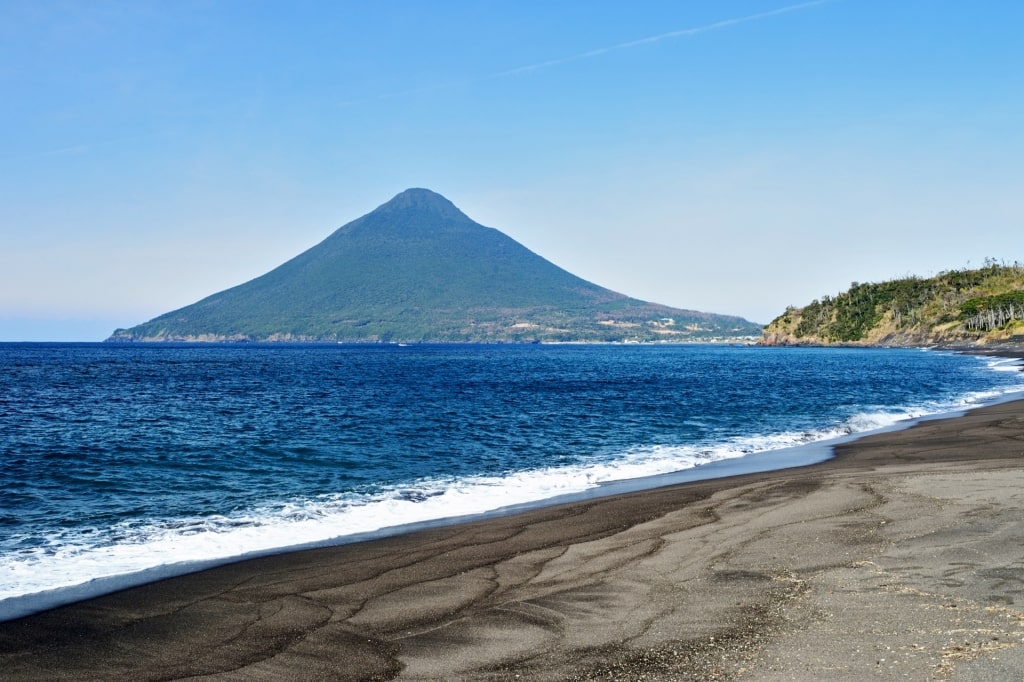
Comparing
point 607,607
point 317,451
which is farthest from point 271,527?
point 317,451

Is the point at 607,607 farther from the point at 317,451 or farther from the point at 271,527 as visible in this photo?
the point at 317,451

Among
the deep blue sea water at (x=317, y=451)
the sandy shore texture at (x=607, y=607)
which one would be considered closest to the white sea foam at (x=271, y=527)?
the deep blue sea water at (x=317, y=451)

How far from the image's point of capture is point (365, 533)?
1491cm

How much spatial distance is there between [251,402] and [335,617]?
39.0m

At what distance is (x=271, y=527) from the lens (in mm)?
15586

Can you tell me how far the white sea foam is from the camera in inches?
470

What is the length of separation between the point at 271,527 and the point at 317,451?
11220 millimetres

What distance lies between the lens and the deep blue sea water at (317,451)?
48.3 ft

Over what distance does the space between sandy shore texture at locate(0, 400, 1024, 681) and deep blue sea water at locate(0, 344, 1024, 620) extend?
2493 millimetres

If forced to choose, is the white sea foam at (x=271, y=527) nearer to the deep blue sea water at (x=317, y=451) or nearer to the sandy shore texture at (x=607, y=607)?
the deep blue sea water at (x=317, y=451)

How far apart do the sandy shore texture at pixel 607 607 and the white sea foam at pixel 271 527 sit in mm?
1208

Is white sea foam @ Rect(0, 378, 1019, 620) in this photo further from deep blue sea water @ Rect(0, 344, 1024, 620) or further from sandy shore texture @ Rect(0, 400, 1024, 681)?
sandy shore texture @ Rect(0, 400, 1024, 681)

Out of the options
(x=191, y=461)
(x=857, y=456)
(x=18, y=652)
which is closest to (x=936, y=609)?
(x=18, y=652)

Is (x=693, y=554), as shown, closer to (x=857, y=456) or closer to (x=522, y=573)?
(x=522, y=573)
